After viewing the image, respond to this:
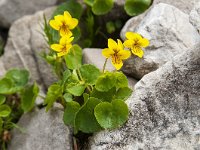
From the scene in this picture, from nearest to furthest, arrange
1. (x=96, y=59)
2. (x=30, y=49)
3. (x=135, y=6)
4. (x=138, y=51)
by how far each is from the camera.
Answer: (x=138, y=51) → (x=96, y=59) → (x=135, y=6) → (x=30, y=49)

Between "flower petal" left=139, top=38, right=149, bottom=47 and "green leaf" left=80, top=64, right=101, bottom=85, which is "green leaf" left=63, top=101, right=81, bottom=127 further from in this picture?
"flower petal" left=139, top=38, right=149, bottom=47

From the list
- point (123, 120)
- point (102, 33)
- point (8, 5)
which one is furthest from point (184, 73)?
point (8, 5)

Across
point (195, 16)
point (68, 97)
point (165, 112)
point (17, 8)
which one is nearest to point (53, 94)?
point (68, 97)

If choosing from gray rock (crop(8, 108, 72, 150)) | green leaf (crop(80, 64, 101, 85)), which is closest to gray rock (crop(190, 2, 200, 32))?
green leaf (crop(80, 64, 101, 85))

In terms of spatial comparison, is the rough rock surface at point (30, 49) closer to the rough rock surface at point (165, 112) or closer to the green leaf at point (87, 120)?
the green leaf at point (87, 120)

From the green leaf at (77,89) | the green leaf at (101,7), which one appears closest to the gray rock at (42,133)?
the green leaf at (77,89)

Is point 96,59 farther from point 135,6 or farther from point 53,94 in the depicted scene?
point 135,6

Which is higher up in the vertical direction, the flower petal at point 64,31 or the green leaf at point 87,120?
the flower petal at point 64,31
